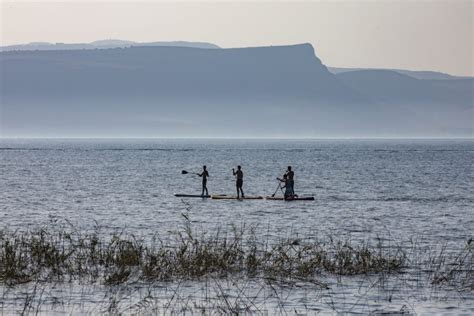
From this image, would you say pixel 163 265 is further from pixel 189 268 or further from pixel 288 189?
pixel 288 189

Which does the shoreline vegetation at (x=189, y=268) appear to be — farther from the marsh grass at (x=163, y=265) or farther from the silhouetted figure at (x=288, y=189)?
the silhouetted figure at (x=288, y=189)

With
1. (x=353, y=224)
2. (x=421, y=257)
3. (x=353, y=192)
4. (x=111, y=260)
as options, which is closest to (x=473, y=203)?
(x=353, y=192)

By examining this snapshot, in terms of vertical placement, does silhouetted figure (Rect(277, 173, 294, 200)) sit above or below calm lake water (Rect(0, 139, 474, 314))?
above

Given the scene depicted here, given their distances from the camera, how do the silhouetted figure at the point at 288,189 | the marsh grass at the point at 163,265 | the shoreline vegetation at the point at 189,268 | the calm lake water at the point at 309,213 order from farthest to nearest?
1. the silhouetted figure at the point at 288,189
2. the marsh grass at the point at 163,265
3. the shoreline vegetation at the point at 189,268
4. the calm lake water at the point at 309,213

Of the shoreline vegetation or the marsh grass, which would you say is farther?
the marsh grass

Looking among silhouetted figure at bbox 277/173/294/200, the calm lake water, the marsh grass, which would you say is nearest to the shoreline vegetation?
the marsh grass

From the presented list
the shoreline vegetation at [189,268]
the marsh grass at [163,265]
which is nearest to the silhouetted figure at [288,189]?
the shoreline vegetation at [189,268]

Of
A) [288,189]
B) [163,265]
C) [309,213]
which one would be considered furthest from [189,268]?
[288,189]

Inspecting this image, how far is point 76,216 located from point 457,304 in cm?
2607

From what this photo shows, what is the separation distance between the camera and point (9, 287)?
67.8 feet

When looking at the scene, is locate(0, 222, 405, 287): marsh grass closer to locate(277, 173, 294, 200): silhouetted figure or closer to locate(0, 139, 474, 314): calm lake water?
locate(0, 139, 474, 314): calm lake water

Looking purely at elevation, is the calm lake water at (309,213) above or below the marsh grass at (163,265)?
below

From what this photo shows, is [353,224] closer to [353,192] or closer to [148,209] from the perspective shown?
[148,209]

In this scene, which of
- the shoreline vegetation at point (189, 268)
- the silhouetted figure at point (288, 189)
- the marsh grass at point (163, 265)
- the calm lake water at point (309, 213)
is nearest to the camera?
the calm lake water at point (309, 213)
